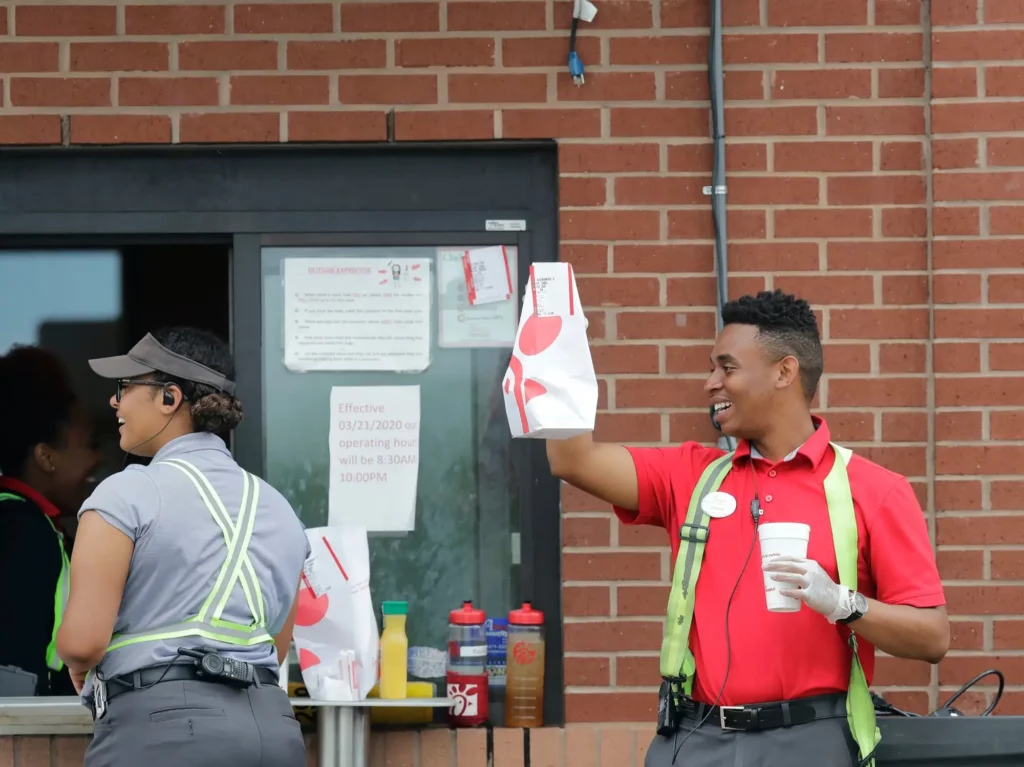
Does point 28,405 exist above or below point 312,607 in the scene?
above

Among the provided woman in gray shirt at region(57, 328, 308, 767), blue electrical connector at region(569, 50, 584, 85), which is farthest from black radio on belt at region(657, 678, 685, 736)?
blue electrical connector at region(569, 50, 584, 85)

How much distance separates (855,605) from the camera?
3.11m

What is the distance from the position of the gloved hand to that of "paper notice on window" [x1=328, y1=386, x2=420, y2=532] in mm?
1926

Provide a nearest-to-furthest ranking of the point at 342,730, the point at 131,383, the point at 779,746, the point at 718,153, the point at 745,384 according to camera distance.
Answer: the point at 779,746 → the point at 745,384 → the point at 131,383 → the point at 342,730 → the point at 718,153

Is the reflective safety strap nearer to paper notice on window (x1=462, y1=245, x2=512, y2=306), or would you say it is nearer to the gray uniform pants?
paper notice on window (x1=462, y1=245, x2=512, y2=306)

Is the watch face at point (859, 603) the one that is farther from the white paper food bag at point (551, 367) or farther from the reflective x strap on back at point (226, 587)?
the reflective x strap on back at point (226, 587)

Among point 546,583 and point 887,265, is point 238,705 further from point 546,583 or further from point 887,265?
point 887,265

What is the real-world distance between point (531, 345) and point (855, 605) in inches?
38.7

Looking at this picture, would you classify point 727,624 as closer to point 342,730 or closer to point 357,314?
point 342,730

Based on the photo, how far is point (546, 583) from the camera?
186 inches

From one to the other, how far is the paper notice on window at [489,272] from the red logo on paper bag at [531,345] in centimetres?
136

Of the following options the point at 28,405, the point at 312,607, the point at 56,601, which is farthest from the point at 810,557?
the point at 28,405

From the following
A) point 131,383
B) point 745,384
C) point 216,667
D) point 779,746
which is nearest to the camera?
point 779,746

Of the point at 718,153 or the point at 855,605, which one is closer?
the point at 855,605
